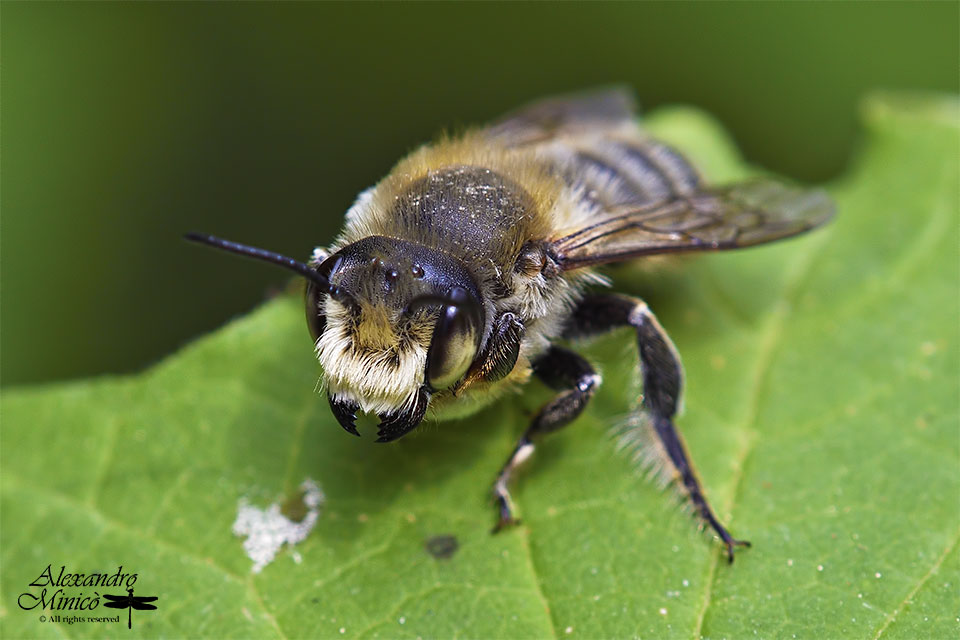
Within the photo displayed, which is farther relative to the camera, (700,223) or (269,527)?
(700,223)

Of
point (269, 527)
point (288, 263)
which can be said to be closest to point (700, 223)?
point (288, 263)

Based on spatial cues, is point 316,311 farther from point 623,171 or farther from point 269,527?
point 623,171

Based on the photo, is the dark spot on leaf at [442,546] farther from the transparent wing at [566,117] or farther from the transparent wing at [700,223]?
the transparent wing at [566,117]

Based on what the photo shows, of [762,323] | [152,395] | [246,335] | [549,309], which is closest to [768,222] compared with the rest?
[762,323]

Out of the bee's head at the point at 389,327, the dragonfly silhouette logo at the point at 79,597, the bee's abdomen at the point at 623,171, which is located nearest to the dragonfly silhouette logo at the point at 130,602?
the dragonfly silhouette logo at the point at 79,597

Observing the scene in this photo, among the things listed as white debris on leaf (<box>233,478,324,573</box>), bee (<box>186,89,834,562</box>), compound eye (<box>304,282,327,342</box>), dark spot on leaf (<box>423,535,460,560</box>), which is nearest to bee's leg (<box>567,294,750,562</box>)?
bee (<box>186,89,834,562</box>)

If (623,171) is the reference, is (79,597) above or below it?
below

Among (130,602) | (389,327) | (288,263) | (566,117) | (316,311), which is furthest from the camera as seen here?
(566,117)

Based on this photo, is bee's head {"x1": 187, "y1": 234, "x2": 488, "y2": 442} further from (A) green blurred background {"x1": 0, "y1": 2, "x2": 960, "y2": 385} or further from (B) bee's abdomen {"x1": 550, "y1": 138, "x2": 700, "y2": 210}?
(A) green blurred background {"x1": 0, "y1": 2, "x2": 960, "y2": 385}
